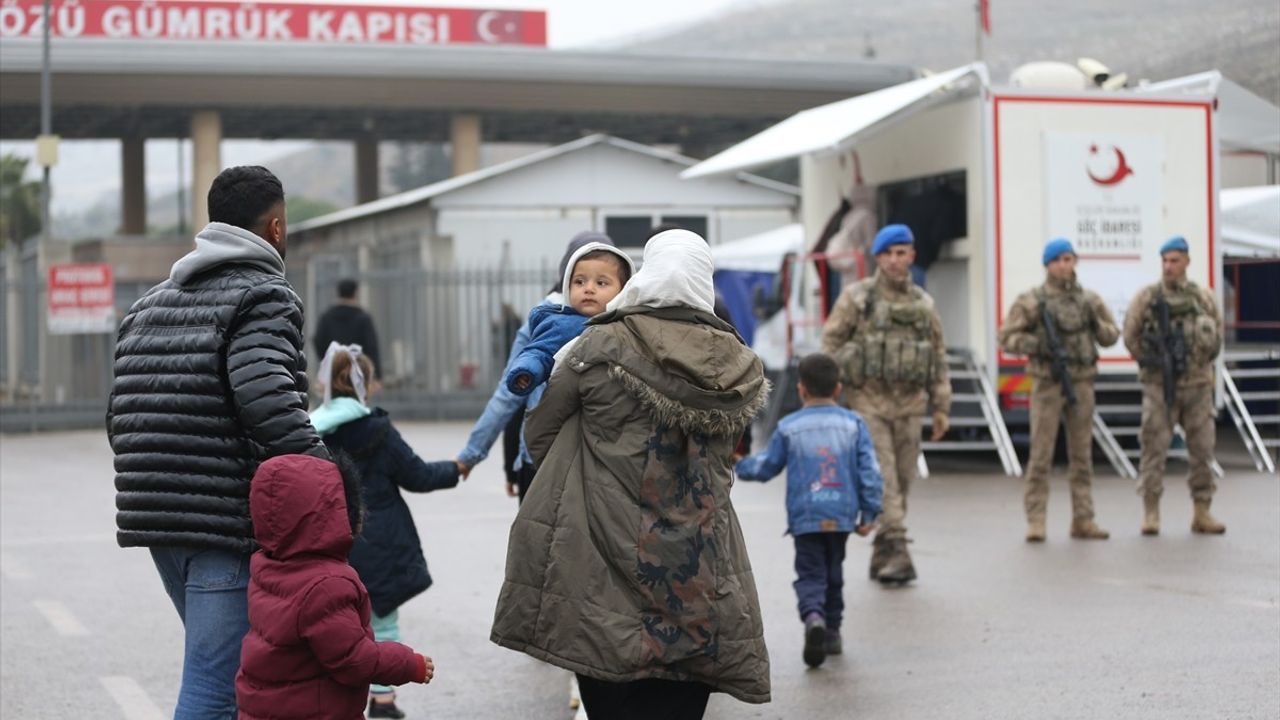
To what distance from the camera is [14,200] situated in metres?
69.5

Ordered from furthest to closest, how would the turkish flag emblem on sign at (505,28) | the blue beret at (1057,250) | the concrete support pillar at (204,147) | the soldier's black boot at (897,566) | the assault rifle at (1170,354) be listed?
the turkish flag emblem on sign at (505,28)
the concrete support pillar at (204,147)
the assault rifle at (1170,354)
the blue beret at (1057,250)
the soldier's black boot at (897,566)

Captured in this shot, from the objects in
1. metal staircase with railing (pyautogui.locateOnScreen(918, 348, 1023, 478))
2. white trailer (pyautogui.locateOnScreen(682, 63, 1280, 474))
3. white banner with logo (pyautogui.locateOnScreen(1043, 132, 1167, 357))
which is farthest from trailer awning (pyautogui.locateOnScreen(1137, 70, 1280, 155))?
metal staircase with railing (pyautogui.locateOnScreen(918, 348, 1023, 478))

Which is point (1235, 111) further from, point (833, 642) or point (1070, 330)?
point (833, 642)

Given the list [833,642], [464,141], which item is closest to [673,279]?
[833,642]

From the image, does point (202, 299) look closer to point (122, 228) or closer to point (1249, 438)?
point (1249, 438)

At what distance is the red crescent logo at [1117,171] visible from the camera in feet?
52.4

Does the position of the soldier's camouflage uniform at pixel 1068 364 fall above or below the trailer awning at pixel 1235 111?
below

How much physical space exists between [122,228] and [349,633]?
5151 cm

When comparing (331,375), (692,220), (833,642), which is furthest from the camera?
(692,220)

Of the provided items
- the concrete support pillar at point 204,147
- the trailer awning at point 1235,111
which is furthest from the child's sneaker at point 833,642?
the concrete support pillar at point 204,147

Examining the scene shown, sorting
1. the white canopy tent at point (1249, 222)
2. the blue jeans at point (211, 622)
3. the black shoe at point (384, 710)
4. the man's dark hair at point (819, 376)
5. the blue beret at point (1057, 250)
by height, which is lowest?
the black shoe at point (384, 710)

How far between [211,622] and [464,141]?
1601 inches

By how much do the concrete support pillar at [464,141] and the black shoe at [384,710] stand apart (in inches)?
1497

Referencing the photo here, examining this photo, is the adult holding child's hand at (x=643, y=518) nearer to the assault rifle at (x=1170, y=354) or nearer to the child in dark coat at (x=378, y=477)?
the child in dark coat at (x=378, y=477)
